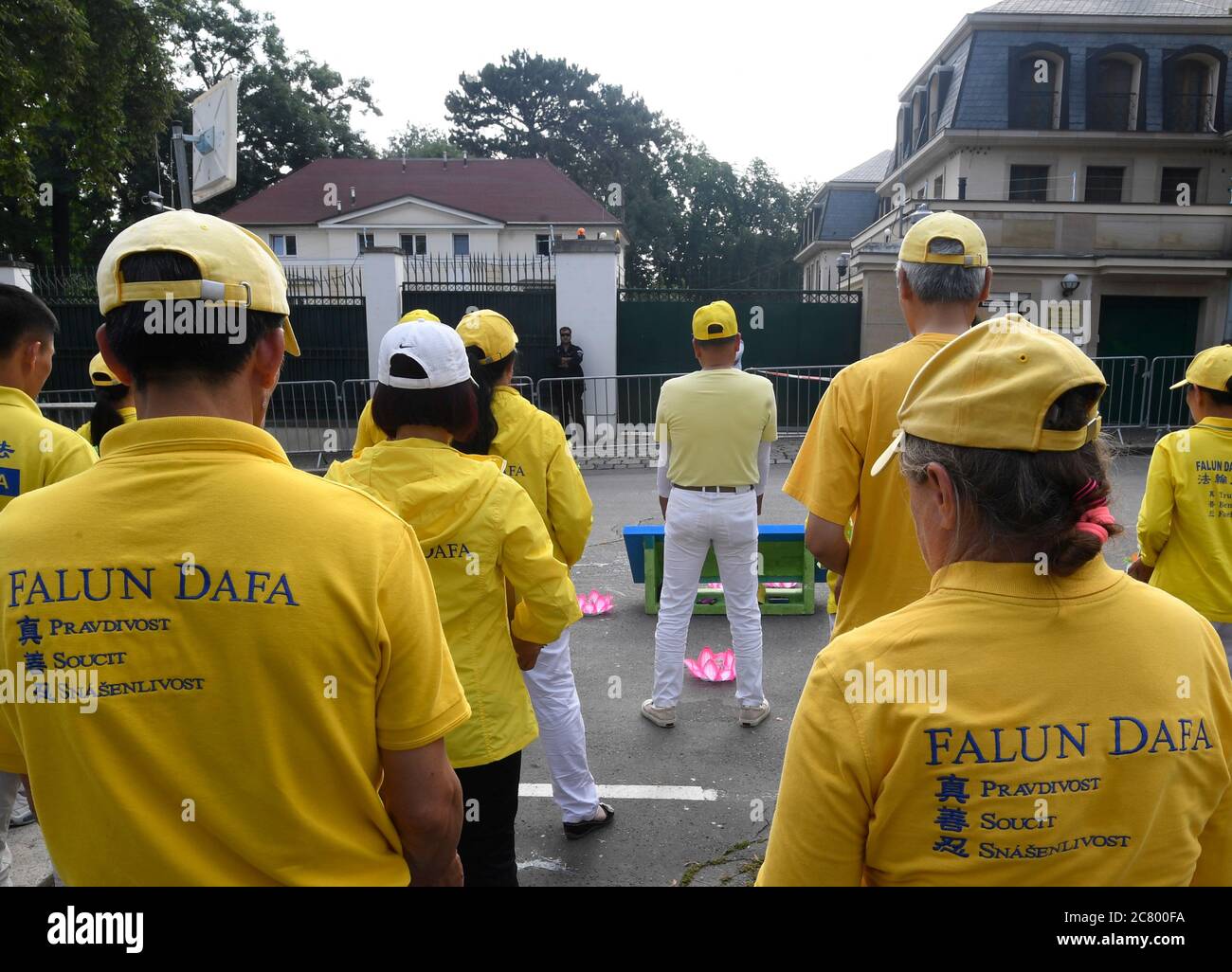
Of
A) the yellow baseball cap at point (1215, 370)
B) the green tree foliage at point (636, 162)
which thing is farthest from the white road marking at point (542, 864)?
the green tree foliage at point (636, 162)

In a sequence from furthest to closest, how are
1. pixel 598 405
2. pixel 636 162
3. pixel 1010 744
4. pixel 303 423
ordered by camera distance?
pixel 636 162 → pixel 598 405 → pixel 303 423 → pixel 1010 744

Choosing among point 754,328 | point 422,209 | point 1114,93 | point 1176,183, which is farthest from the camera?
point 422,209

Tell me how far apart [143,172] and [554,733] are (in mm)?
43790

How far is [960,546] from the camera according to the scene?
54.7 inches

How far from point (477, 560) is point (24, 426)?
185 cm

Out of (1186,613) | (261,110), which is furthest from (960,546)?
(261,110)

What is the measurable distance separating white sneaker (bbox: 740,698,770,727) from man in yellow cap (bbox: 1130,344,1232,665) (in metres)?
2.10

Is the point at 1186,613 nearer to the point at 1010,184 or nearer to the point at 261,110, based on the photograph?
the point at 1010,184

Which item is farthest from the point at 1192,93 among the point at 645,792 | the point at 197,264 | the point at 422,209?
the point at 197,264

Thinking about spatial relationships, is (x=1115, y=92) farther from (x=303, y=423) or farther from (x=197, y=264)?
(x=197, y=264)

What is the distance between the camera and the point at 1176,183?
90.4 ft

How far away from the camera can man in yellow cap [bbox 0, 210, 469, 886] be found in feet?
4.62

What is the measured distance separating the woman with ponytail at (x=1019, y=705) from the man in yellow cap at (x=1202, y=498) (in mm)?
2628
